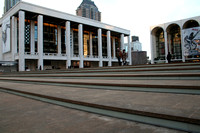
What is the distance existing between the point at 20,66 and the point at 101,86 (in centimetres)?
3127

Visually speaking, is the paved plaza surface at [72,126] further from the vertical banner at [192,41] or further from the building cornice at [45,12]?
the vertical banner at [192,41]

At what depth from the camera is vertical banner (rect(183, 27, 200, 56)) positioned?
41781 mm

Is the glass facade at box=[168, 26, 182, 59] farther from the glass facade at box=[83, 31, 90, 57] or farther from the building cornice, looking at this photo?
the glass facade at box=[83, 31, 90, 57]

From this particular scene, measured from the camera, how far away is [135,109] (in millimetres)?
2123

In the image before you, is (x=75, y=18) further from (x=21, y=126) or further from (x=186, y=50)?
(x=21, y=126)

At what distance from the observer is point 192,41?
42938 millimetres

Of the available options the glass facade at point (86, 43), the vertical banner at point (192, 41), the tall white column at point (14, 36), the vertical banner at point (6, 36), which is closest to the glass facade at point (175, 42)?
the vertical banner at point (192, 41)

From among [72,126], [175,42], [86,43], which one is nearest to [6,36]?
[86,43]

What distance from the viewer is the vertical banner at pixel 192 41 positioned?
41781 millimetres

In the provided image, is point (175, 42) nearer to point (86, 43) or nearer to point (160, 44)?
point (160, 44)

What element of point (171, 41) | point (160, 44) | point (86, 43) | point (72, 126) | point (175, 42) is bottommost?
point (72, 126)

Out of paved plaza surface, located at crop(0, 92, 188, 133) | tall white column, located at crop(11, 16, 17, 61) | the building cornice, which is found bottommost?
paved plaza surface, located at crop(0, 92, 188, 133)

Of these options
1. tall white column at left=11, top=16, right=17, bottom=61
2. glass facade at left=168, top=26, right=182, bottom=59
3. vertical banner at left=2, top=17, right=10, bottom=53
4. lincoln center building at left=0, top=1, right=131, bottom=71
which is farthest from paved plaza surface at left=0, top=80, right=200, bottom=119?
glass facade at left=168, top=26, right=182, bottom=59

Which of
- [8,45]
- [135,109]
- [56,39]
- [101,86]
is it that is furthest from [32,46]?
[135,109]
